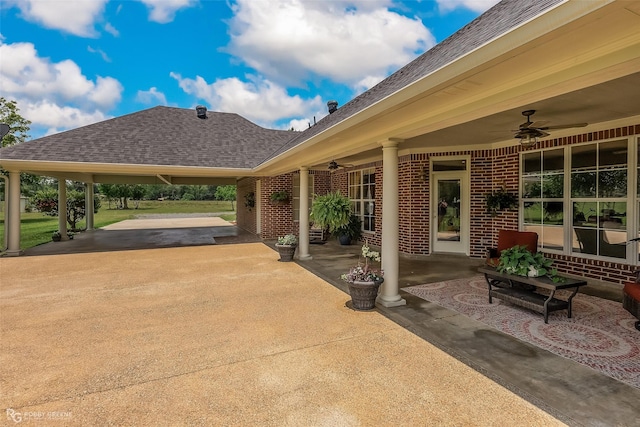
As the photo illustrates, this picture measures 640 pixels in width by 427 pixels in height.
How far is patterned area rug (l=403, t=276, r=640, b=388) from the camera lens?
3070 millimetres

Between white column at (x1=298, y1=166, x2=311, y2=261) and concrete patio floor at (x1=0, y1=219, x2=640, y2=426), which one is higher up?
white column at (x1=298, y1=166, x2=311, y2=261)

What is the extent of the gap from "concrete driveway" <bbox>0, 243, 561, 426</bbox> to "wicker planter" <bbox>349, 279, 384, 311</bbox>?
0.16 m

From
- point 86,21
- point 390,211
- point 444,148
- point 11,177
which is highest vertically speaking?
point 86,21

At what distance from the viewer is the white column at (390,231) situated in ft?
15.5

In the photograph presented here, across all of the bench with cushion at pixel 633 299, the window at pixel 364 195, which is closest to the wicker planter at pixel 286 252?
the window at pixel 364 195

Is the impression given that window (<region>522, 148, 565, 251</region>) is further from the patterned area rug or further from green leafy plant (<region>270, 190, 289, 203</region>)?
green leafy plant (<region>270, 190, 289, 203</region>)

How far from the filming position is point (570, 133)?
5.75 metres

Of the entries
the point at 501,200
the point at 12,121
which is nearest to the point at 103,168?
the point at 501,200

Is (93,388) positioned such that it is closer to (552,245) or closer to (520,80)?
(520,80)

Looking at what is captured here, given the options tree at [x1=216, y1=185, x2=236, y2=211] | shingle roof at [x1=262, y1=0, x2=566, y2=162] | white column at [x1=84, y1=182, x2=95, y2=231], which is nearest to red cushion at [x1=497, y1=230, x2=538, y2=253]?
shingle roof at [x1=262, y1=0, x2=566, y2=162]

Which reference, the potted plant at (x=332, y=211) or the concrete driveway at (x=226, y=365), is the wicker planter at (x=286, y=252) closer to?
the potted plant at (x=332, y=211)

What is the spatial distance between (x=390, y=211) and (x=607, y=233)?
12.7ft

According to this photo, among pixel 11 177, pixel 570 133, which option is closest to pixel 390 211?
pixel 570 133

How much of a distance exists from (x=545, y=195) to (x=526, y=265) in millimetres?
2880
